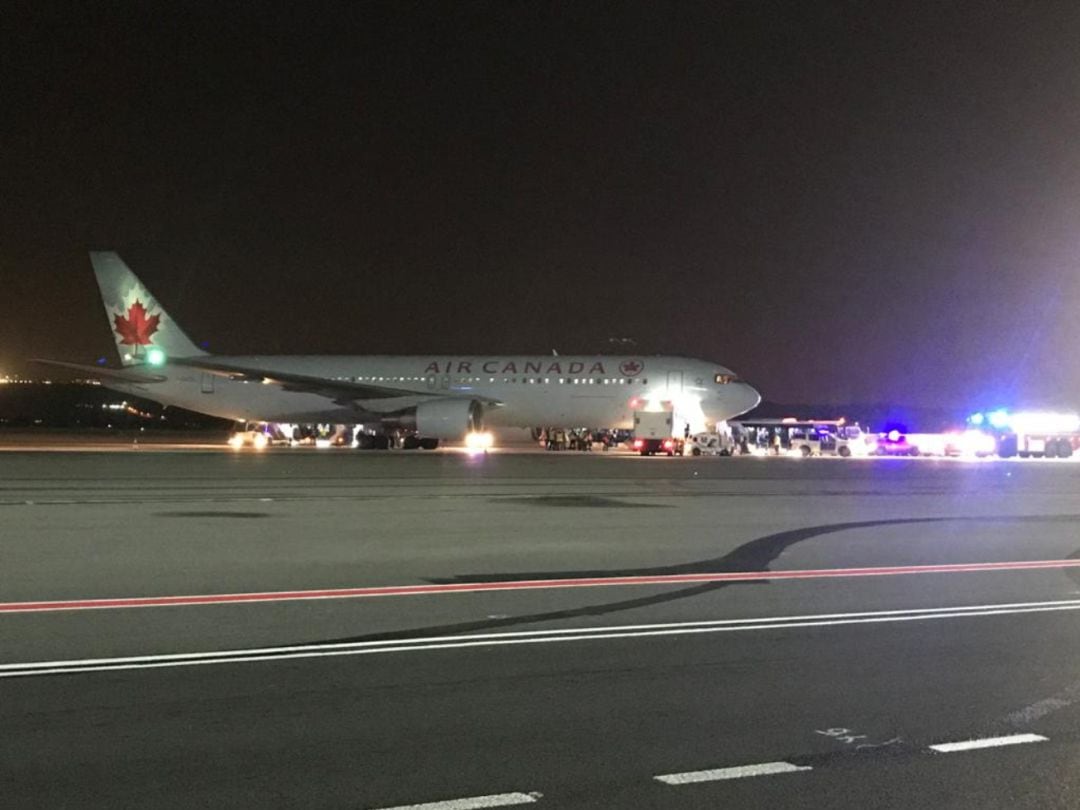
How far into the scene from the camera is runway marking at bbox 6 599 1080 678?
25.5ft

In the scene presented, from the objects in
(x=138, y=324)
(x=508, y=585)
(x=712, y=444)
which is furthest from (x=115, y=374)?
(x=508, y=585)

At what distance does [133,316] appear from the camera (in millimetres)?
51906

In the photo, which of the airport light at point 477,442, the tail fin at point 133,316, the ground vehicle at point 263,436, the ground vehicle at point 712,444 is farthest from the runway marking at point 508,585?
the ground vehicle at point 263,436

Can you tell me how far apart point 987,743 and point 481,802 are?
302 centimetres

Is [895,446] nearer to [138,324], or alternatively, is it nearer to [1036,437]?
[1036,437]

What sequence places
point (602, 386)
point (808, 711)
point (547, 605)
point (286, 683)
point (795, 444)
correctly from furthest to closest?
point (795, 444), point (602, 386), point (547, 605), point (286, 683), point (808, 711)

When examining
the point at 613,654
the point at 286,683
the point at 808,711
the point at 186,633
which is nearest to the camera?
the point at 808,711

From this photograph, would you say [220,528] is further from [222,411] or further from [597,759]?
[222,411]

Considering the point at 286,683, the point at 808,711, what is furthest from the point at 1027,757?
the point at 286,683

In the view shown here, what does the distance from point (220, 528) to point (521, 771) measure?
1221cm

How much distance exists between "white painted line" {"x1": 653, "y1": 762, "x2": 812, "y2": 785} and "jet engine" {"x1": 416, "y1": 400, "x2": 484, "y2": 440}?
3801 cm

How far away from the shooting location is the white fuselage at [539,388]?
46875 mm

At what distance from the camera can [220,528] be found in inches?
659

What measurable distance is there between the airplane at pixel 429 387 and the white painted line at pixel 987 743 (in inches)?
1485
